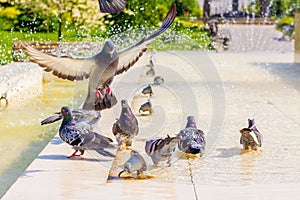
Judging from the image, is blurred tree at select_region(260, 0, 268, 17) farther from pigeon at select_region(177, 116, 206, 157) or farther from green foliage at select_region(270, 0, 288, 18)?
pigeon at select_region(177, 116, 206, 157)

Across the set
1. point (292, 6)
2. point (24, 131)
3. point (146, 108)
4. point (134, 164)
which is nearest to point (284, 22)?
point (292, 6)

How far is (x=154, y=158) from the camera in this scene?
4.88 m

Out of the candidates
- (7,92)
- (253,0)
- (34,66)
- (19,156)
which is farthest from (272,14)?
(19,156)

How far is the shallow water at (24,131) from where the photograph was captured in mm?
5637

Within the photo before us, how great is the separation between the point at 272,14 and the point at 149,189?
25.2 meters

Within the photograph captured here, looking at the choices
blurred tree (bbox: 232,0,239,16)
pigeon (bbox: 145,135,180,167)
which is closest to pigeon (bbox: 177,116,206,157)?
pigeon (bbox: 145,135,180,167)

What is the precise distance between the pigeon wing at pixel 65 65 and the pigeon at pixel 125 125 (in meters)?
0.34

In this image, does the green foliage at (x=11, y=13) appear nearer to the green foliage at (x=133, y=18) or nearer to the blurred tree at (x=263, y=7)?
the green foliage at (x=133, y=18)

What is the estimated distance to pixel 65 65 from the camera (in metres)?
5.20

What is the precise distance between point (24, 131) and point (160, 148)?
2687mm

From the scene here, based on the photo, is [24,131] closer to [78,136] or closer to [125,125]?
[125,125]

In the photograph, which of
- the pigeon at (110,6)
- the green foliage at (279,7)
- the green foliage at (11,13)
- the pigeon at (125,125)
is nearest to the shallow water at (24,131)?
the pigeon at (125,125)

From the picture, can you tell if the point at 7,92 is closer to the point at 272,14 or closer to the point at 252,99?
the point at 252,99

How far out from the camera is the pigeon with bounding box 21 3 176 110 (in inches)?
200
